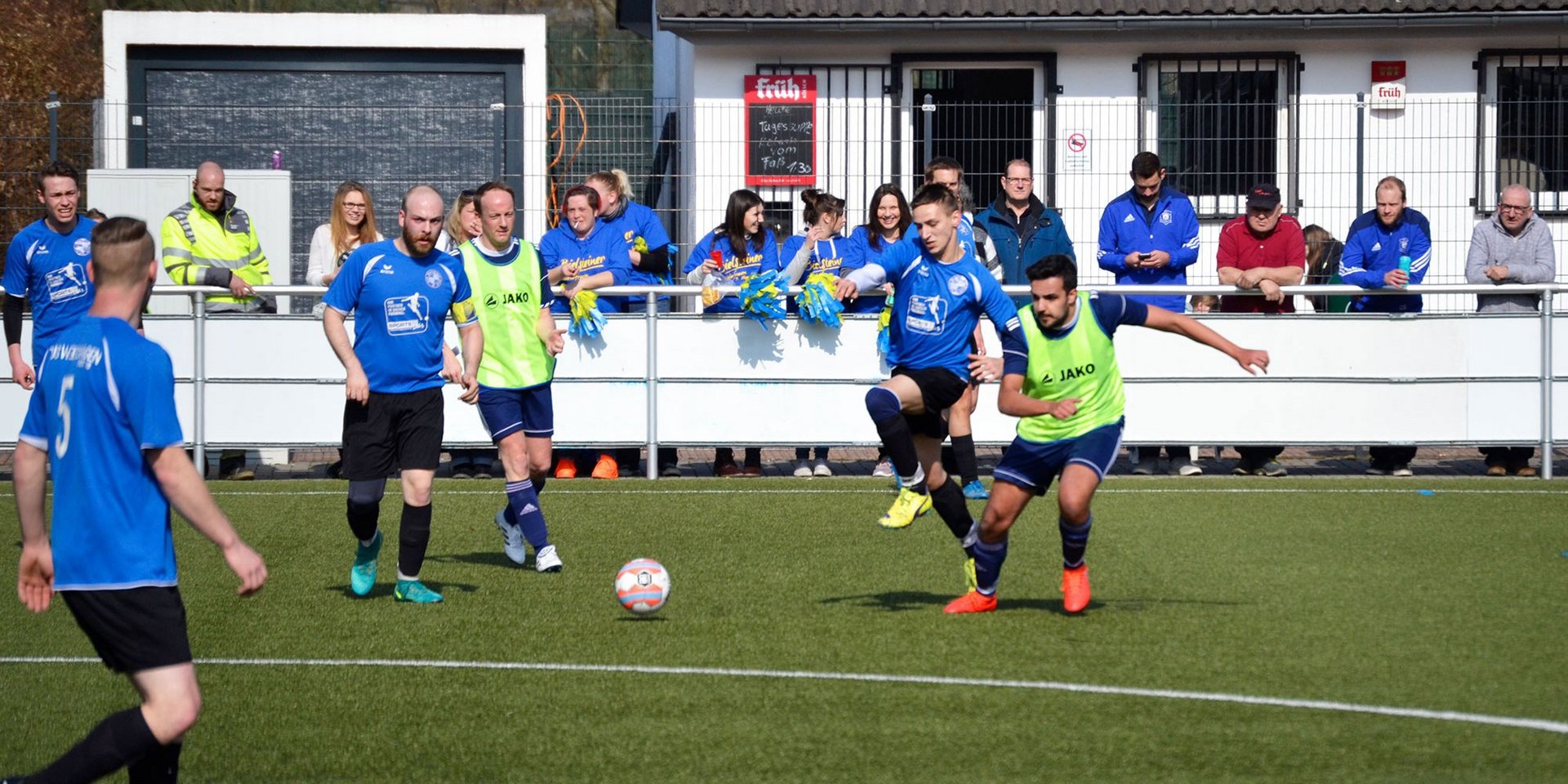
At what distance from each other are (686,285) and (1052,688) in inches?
300

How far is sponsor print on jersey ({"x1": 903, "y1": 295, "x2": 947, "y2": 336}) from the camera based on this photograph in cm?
951

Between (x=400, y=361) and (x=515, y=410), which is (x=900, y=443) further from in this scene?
(x=400, y=361)

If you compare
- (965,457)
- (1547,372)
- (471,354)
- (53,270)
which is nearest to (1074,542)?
(471,354)

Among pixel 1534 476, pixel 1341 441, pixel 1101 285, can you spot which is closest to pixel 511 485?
pixel 1101 285

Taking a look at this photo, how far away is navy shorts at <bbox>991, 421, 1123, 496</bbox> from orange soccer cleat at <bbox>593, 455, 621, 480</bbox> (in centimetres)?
623

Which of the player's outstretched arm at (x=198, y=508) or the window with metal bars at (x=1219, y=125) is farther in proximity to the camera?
the window with metal bars at (x=1219, y=125)

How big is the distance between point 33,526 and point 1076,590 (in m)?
4.75

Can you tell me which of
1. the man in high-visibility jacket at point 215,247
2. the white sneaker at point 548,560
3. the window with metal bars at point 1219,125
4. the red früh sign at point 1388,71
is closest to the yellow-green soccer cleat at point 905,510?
the white sneaker at point 548,560

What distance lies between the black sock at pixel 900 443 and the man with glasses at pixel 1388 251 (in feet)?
20.1

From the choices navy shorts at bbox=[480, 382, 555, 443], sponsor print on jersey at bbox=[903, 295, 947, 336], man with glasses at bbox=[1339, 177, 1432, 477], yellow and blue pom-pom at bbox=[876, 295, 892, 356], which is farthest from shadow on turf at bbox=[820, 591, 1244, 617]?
man with glasses at bbox=[1339, 177, 1432, 477]

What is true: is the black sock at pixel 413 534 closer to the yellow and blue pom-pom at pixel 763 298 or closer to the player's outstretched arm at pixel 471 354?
the player's outstretched arm at pixel 471 354

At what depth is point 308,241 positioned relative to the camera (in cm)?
1895

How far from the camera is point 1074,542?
829cm

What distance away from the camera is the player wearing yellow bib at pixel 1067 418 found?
822 centimetres
